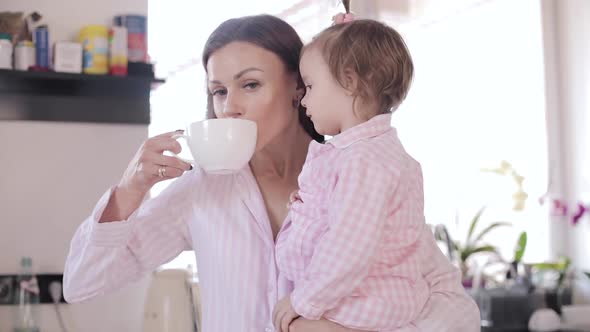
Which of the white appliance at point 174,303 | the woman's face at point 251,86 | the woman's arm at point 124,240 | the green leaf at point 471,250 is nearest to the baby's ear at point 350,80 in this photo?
the woman's face at point 251,86

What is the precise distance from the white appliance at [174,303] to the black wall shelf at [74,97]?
2.36 feet

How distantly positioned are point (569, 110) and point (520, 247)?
90 centimetres

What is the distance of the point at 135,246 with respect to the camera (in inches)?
49.4

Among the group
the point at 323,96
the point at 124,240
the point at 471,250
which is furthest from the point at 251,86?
the point at 471,250

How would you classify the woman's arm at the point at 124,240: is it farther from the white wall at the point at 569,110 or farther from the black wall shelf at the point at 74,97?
the white wall at the point at 569,110

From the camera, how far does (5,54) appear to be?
2.29 metres

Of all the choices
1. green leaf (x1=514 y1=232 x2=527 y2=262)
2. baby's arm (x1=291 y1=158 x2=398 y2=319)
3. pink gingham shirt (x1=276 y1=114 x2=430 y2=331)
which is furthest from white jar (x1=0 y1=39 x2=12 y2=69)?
green leaf (x1=514 y1=232 x2=527 y2=262)

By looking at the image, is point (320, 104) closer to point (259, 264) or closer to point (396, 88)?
point (396, 88)

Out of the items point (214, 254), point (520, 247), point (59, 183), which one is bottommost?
point (520, 247)

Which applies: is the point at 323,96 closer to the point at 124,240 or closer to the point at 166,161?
the point at 166,161

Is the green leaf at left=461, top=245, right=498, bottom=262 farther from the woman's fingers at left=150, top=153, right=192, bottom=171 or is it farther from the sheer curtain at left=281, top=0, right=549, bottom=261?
Answer: the woman's fingers at left=150, top=153, right=192, bottom=171

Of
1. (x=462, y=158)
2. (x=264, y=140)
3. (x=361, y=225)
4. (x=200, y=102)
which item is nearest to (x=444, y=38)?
(x=462, y=158)

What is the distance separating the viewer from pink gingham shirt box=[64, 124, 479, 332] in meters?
1.18

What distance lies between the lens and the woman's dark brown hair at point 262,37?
130cm
